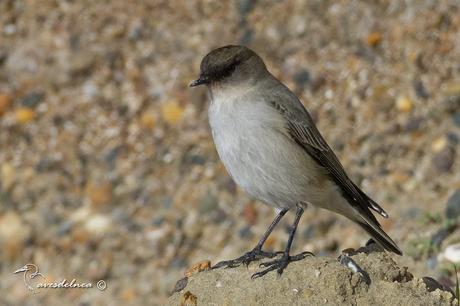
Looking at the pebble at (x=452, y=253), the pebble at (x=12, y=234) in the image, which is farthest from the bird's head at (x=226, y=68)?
the pebble at (x=12, y=234)

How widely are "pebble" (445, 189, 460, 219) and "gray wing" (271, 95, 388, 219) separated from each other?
1.26 metres

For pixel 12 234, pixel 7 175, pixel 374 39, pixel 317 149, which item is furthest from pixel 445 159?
pixel 7 175

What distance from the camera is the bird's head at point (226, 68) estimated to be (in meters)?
6.19

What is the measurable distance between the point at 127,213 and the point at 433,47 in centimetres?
345

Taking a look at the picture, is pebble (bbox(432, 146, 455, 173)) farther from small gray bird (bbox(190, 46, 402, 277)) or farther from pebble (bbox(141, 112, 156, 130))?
pebble (bbox(141, 112, 156, 130))

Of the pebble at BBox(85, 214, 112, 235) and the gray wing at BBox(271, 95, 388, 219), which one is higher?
the pebble at BBox(85, 214, 112, 235)

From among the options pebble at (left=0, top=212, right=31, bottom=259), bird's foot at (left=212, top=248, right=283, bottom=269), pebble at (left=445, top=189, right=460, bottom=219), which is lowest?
bird's foot at (left=212, top=248, right=283, bottom=269)

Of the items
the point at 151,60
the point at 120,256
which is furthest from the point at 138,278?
the point at 151,60

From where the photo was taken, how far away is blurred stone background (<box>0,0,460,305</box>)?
8.48 metres

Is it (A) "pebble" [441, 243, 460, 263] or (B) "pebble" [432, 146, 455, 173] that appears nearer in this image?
(A) "pebble" [441, 243, 460, 263]

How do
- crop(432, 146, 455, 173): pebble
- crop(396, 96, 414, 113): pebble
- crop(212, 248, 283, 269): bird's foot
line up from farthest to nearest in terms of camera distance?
crop(396, 96, 414, 113): pebble, crop(432, 146, 455, 173): pebble, crop(212, 248, 283, 269): bird's foot

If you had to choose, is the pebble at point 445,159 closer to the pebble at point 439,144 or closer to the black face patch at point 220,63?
the pebble at point 439,144

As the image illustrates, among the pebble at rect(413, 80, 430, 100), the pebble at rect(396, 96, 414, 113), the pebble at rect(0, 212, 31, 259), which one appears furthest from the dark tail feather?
the pebble at rect(0, 212, 31, 259)

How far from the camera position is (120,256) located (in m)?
8.73
